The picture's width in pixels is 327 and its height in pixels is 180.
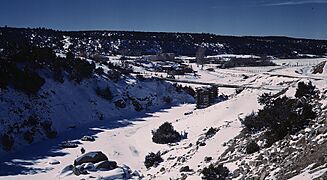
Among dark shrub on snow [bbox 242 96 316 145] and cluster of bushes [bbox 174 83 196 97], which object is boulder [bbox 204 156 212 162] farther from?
cluster of bushes [bbox 174 83 196 97]

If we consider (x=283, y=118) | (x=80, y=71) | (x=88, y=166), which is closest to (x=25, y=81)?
(x=80, y=71)

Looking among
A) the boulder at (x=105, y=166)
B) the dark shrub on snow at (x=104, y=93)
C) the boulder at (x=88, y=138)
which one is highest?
the dark shrub on snow at (x=104, y=93)

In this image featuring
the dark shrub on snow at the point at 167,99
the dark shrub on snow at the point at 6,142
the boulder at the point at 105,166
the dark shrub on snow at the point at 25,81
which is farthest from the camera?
the dark shrub on snow at the point at 167,99

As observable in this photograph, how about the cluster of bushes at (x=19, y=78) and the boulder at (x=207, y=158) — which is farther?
the cluster of bushes at (x=19, y=78)

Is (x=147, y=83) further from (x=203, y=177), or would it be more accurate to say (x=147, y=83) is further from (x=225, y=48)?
(x=225, y=48)

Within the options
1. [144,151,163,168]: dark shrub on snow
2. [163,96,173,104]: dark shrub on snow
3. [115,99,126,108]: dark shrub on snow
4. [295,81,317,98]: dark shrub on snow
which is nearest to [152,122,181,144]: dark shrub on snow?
[144,151,163,168]: dark shrub on snow

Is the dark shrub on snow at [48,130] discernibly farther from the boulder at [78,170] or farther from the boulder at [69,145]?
the boulder at [78,170]

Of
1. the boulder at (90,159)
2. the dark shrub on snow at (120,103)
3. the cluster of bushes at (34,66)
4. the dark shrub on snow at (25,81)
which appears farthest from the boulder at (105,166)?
the dark shrub on snow at (120,103)
